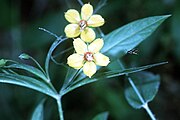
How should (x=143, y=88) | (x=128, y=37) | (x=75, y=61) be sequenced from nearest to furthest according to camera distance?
1. (x=75, y=61)
2. (x=128, y=37)
3. (x=143, y=88)

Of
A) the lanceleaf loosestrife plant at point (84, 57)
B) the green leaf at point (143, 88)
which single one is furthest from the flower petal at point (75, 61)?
the green leaf at point (143, 88)

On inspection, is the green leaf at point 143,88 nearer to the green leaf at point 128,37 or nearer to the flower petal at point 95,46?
the green leaf at point 128,37

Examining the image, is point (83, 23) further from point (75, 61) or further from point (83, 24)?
point (75, 61)

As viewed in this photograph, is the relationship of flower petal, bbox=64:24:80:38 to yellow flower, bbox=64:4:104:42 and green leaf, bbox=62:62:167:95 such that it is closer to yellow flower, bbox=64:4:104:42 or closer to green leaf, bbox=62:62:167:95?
yellow flower, bbox=64:4:104:42

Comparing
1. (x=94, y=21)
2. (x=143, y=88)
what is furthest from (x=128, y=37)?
(x=143, y=88)

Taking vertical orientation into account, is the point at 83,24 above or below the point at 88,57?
above
